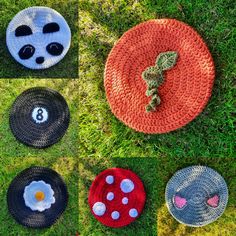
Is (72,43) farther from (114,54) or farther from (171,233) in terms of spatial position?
(171,233)

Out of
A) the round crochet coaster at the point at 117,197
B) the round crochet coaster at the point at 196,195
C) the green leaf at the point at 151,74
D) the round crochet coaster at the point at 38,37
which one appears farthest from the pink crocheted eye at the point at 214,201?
the round crochet coaster at the point at 38,37

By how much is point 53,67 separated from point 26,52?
0.42 feet

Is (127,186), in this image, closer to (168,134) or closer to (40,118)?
(168,134)

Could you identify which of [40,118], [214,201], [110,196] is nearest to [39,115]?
[40,118]

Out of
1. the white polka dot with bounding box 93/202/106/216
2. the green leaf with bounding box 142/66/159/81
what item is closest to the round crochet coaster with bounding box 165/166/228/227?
the white polka dot with bounding box 93/202/106/216

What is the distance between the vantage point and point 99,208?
92.0 inches

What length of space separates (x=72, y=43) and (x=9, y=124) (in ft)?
1.42

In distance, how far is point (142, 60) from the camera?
2.31 meters

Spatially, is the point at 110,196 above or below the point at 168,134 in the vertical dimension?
below

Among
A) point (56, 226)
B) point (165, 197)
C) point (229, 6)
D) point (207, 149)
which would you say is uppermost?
point (229, 6)

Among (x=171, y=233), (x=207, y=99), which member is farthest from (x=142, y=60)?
(x=171, y=233)

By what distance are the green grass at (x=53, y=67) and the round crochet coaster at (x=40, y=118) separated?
85 millimetres

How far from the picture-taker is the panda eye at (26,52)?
95.2 inches

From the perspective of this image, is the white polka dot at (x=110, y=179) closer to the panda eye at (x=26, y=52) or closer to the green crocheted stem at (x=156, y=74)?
the green crocheted stem at (x=156, y=74)
